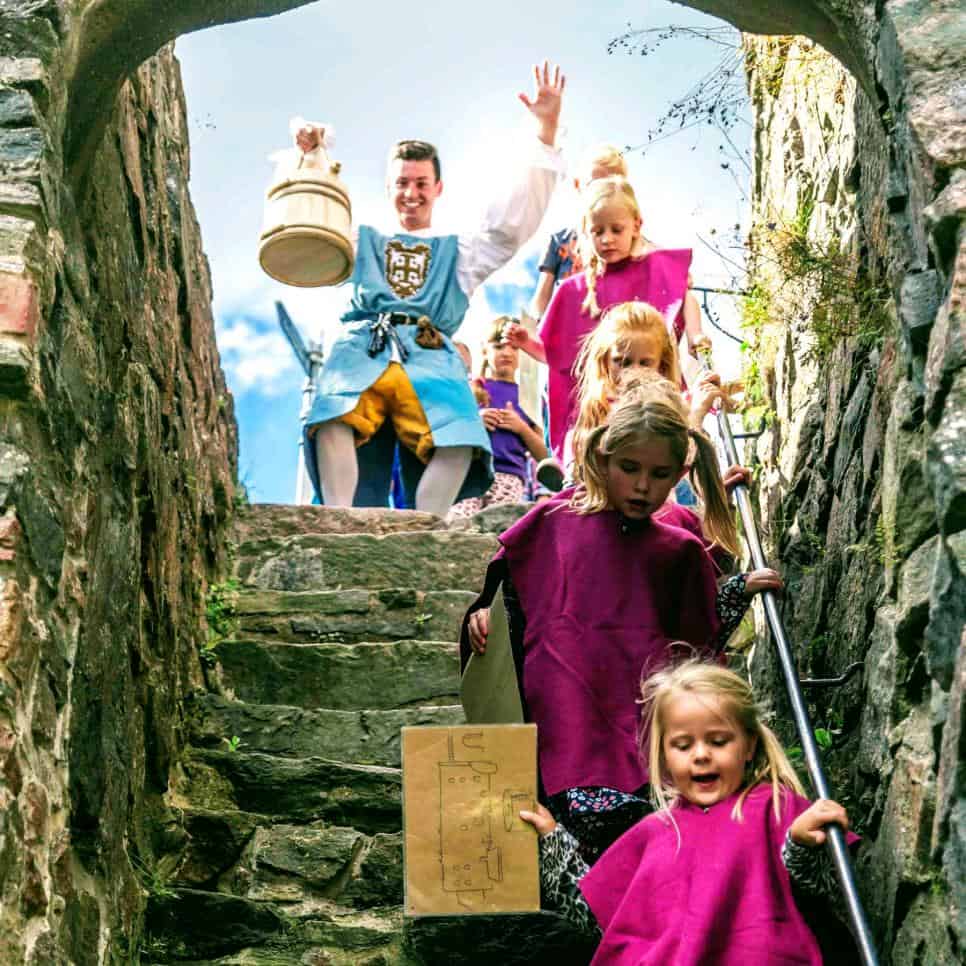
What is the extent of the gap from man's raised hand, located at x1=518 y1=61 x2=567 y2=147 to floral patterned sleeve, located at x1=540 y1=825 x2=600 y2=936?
3931 millimetres

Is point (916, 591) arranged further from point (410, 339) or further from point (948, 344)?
point (410, 339)

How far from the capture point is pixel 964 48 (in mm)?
2592

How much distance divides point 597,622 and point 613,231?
2.09m

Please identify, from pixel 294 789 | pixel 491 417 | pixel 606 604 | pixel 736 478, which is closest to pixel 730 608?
pixel 606 604

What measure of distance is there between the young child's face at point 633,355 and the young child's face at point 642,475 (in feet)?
2.12

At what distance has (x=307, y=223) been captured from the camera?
231 inches

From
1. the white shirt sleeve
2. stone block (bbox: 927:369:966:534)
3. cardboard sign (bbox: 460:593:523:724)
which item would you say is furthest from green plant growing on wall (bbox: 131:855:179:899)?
the white shirt sleeve

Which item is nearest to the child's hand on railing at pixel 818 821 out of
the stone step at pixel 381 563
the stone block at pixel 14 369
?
the stone block at pixel 14 369

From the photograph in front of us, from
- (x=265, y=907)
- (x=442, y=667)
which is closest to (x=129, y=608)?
(x=265, y=907)

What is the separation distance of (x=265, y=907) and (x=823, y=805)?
1.43 metres

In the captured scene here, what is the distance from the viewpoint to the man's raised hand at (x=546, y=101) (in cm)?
617

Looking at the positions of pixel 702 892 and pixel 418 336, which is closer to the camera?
pixel 702 892

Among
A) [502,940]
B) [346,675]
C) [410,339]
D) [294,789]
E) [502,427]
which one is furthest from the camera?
[502,427]

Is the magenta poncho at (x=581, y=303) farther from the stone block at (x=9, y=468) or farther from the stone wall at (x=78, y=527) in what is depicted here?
the stone block at (x=9, y=468)
